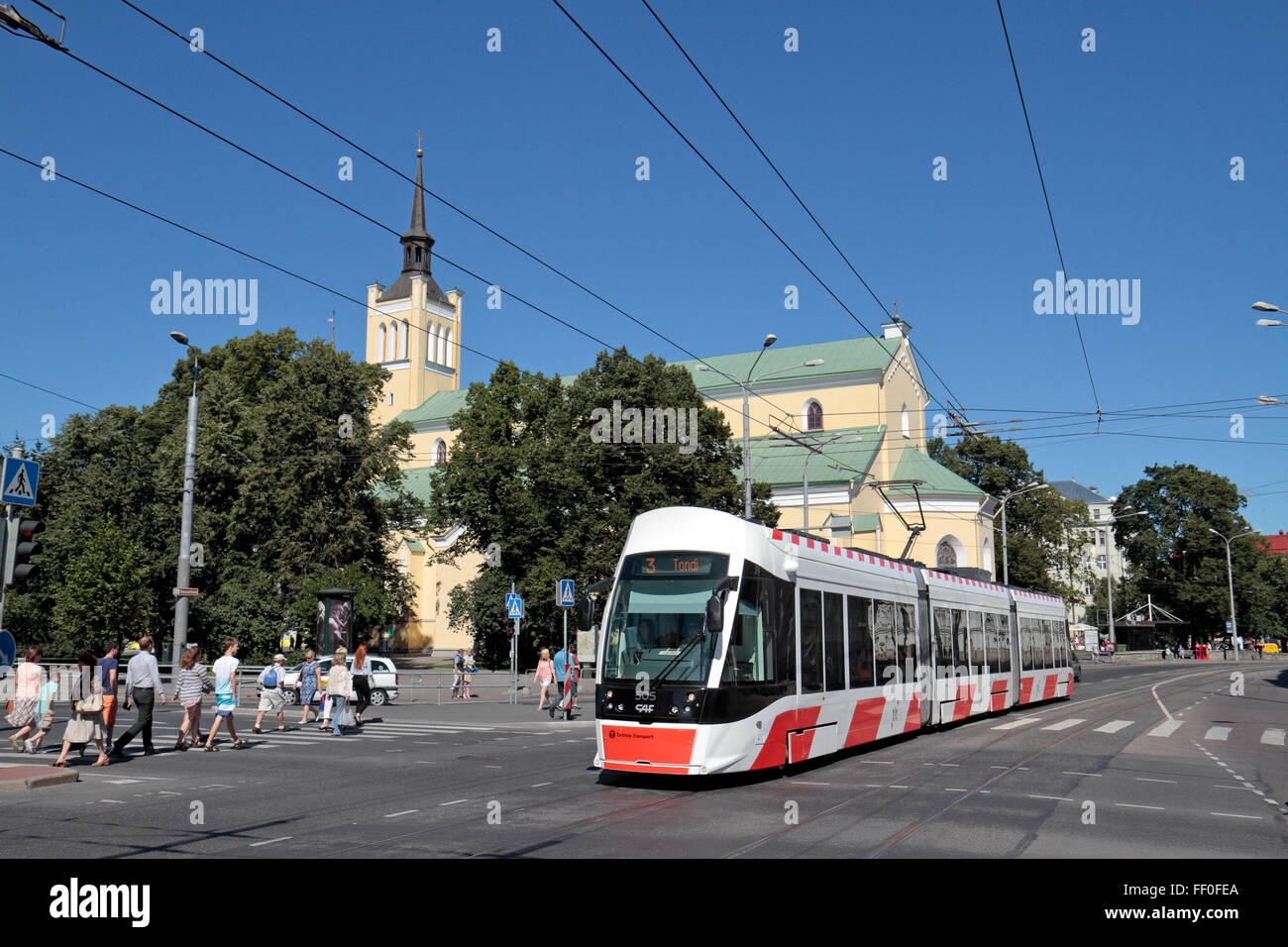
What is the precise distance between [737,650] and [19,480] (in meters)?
8.93

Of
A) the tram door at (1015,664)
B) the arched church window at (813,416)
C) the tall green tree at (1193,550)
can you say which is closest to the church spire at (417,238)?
the arched church window at (813,416)

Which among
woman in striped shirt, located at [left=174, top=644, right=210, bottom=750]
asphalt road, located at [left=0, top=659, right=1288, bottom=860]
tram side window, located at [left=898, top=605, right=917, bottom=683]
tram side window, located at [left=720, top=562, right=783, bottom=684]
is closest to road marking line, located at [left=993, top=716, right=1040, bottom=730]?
asphalt road, located at [left=0, top=659, right=1288, bottom=860]

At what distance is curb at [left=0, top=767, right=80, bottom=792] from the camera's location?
11.6 m

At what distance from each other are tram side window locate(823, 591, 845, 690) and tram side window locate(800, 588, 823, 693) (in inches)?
6.2

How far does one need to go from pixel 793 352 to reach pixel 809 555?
57.2 metres

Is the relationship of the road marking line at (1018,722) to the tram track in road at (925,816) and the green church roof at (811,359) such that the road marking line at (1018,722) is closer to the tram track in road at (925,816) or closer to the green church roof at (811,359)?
the tram track in road at (925,816)

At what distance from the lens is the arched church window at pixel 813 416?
6444cm

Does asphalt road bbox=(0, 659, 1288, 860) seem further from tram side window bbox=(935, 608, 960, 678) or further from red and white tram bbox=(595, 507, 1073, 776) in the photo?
tram side window bbox=(935, 608, 960, 678)

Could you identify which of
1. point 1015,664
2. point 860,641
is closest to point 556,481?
point 1015,664

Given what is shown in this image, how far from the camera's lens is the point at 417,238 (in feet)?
241

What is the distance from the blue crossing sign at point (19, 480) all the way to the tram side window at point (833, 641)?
10.0 meters
